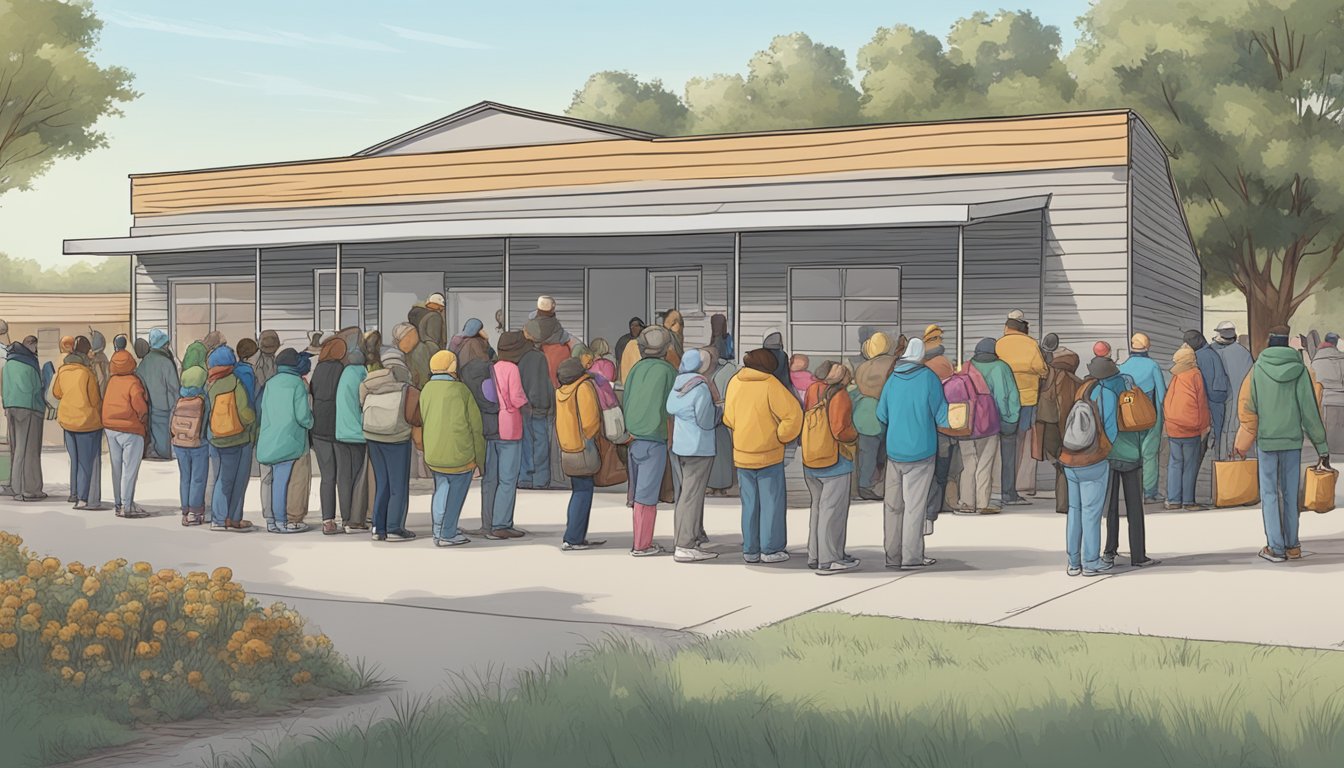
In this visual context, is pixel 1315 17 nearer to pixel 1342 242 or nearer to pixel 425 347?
pixel 1342 242

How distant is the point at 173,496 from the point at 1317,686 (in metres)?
12.7

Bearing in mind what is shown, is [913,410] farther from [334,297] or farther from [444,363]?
[334,297]

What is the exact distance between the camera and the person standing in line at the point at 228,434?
1346cm

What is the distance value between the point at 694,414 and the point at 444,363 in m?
2.07

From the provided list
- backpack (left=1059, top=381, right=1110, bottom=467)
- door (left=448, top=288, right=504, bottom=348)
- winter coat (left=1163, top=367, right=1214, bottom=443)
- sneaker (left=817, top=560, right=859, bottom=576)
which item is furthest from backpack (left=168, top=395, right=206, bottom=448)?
door (left=448, top=288, right=504, bottom=348)

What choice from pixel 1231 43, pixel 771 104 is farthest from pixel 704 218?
pixel 771 104

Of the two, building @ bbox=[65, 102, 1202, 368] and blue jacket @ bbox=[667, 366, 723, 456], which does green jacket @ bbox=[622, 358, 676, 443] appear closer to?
blue jacket @ bbox=[667, 366, 723, 456]

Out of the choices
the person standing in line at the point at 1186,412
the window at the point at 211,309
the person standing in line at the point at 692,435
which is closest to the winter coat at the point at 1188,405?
the person standing in line at the point at 1186,412

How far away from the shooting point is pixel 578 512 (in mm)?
12430

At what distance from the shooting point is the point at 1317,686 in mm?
7195

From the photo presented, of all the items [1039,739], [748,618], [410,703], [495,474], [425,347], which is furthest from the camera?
[425,347]

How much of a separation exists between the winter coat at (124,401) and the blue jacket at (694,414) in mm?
5442

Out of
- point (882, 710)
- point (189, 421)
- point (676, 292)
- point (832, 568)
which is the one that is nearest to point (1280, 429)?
point (832, 568)

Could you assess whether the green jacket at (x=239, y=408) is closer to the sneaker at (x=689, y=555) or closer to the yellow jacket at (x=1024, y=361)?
the sneaker at (x=689, y=555)
